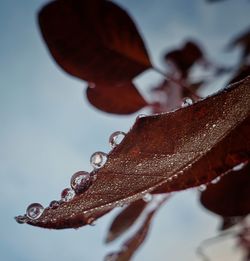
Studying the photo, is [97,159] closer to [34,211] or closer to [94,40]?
[34,211]

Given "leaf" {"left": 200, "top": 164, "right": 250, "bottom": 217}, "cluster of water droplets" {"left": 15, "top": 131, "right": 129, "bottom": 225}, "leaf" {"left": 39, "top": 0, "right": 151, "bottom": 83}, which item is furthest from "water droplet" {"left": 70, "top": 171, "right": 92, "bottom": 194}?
"leaf" {"left": 200, "top": 164, "right": 250, "bottom": 217}

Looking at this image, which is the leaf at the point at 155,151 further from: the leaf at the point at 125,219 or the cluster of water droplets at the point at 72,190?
the leaf at the point at 125,219

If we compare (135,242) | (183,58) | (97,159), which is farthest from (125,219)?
(183,58)

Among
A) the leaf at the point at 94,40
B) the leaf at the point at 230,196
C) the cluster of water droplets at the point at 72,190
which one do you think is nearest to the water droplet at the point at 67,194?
the cluster of water droplets at the point at 72,190

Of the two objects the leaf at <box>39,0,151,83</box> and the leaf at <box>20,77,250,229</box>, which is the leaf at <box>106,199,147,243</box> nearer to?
the leaf at <box>39,0,151,83</box>

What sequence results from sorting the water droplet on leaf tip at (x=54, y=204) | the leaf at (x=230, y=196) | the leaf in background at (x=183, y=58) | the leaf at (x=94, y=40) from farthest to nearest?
the leaf in background at (x=183, y=58) → the leaf at (x=230, y=196) → the leaf at (x=94, y=40) → the water droplet on leaf tip at (x=54, y=204)

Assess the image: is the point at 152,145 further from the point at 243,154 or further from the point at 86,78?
the point at 86,78

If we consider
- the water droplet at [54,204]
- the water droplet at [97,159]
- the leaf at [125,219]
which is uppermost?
the leaf at [125,219]
